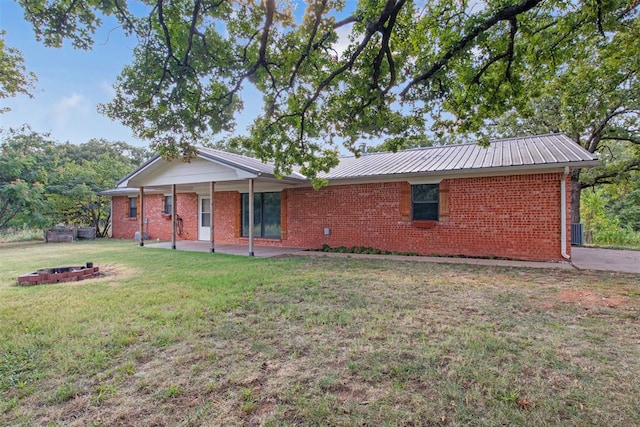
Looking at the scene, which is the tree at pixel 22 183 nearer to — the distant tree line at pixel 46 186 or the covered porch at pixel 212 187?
the distant tree line at pixel 46 186

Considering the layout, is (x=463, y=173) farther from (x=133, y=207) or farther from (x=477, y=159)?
(x=133, y=207)

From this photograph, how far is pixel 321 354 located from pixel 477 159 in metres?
8.49

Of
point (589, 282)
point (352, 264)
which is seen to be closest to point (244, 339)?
point (352, 264)

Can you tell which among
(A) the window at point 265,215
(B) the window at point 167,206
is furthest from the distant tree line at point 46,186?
(A) the window at point 265,215

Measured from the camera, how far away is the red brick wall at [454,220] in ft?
27.3

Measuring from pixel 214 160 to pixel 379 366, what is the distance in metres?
9.21

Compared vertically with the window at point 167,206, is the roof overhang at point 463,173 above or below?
above

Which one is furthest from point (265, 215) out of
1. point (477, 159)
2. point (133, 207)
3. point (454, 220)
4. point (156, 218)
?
point (133, 207)

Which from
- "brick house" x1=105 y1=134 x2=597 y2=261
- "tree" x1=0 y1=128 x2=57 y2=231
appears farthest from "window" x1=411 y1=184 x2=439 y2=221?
"tree" x1=0 y1=128 x2=57 y2=231

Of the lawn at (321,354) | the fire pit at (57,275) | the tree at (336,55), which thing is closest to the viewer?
the lawn at (321,354)

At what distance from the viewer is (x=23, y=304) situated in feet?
15.7

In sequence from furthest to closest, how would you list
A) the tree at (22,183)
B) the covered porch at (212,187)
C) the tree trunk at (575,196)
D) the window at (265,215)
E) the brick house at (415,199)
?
the tree trunk at (575,196), the tree at (22,183), the window at (265,215), the covered porch at (212,187), the brick house at (415,199)

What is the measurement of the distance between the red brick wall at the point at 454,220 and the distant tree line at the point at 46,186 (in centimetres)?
1189

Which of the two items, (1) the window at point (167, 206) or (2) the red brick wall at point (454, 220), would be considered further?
(1) the window at point (167, 206)
